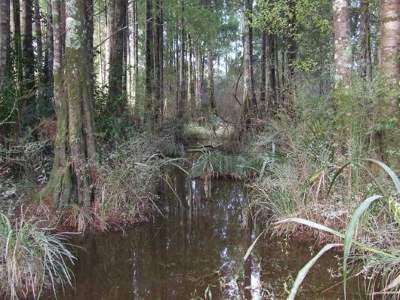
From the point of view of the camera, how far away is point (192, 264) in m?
4.36

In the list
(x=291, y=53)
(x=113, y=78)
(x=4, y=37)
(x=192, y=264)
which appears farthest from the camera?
(x=291, y=53)

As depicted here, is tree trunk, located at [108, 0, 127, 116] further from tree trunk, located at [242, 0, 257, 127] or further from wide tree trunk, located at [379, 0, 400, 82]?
wide tree trunk, located at [379, 0, 400, 82]

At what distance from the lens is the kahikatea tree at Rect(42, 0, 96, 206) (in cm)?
557

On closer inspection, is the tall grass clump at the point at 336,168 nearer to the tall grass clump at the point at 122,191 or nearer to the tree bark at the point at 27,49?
the tall grass clump at the point at 122,191

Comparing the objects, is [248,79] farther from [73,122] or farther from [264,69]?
[73,122]

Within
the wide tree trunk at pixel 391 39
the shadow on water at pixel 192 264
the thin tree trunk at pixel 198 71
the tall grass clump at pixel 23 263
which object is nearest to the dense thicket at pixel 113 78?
the wide tree trunk at pixel 391 39

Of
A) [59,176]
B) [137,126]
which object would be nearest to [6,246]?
[59,176]

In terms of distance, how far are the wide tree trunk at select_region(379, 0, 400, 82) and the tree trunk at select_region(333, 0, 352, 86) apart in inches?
22.4

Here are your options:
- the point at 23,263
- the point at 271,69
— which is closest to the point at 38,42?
the point at 271,69

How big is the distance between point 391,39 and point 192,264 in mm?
3558

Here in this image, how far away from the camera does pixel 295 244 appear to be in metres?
4.93

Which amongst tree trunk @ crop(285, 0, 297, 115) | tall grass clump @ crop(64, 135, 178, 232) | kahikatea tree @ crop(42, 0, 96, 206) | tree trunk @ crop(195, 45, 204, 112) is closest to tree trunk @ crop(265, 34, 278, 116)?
tree trunk @ crop(285, 0, 297, 115)

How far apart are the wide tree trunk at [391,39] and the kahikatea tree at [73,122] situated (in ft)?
13.1

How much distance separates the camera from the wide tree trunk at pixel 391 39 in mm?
4785
